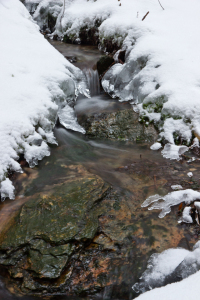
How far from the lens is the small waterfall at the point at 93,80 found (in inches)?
221

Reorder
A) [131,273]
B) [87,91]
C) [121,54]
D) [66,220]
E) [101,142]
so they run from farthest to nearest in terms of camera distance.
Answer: [121,54]
[87,91]
[101,142]
[66,220]
[131,273]

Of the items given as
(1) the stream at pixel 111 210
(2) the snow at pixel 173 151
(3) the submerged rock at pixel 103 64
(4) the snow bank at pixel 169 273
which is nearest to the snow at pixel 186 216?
(1) the stream at pixel 111 210

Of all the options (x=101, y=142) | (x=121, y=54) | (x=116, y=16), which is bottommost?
(x=101, y=142)

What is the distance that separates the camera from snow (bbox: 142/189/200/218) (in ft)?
8.20

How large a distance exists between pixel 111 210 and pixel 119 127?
6.88ft

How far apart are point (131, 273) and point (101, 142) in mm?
2464

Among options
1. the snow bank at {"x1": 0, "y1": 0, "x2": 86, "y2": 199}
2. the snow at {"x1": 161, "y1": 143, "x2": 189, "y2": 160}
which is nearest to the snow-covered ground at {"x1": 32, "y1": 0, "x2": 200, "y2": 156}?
the snow at {"x1": 161, "y1": 143, "x2": 189, "y2": 160}

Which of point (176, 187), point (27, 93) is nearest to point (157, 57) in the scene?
point (27, 93)

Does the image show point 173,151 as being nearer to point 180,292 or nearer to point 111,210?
point 111,210

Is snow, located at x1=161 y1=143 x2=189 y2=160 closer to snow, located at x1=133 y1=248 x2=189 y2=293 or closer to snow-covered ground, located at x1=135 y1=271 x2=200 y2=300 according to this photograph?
snow, located at x1=133 y1=248 x2=189 y2=293

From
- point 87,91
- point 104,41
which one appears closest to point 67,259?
point 87,91

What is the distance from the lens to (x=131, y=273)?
6.49 feet

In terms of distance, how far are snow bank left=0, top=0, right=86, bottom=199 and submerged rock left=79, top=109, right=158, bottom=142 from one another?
69 cm

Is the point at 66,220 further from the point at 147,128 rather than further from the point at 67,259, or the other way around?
the point at 147,128
